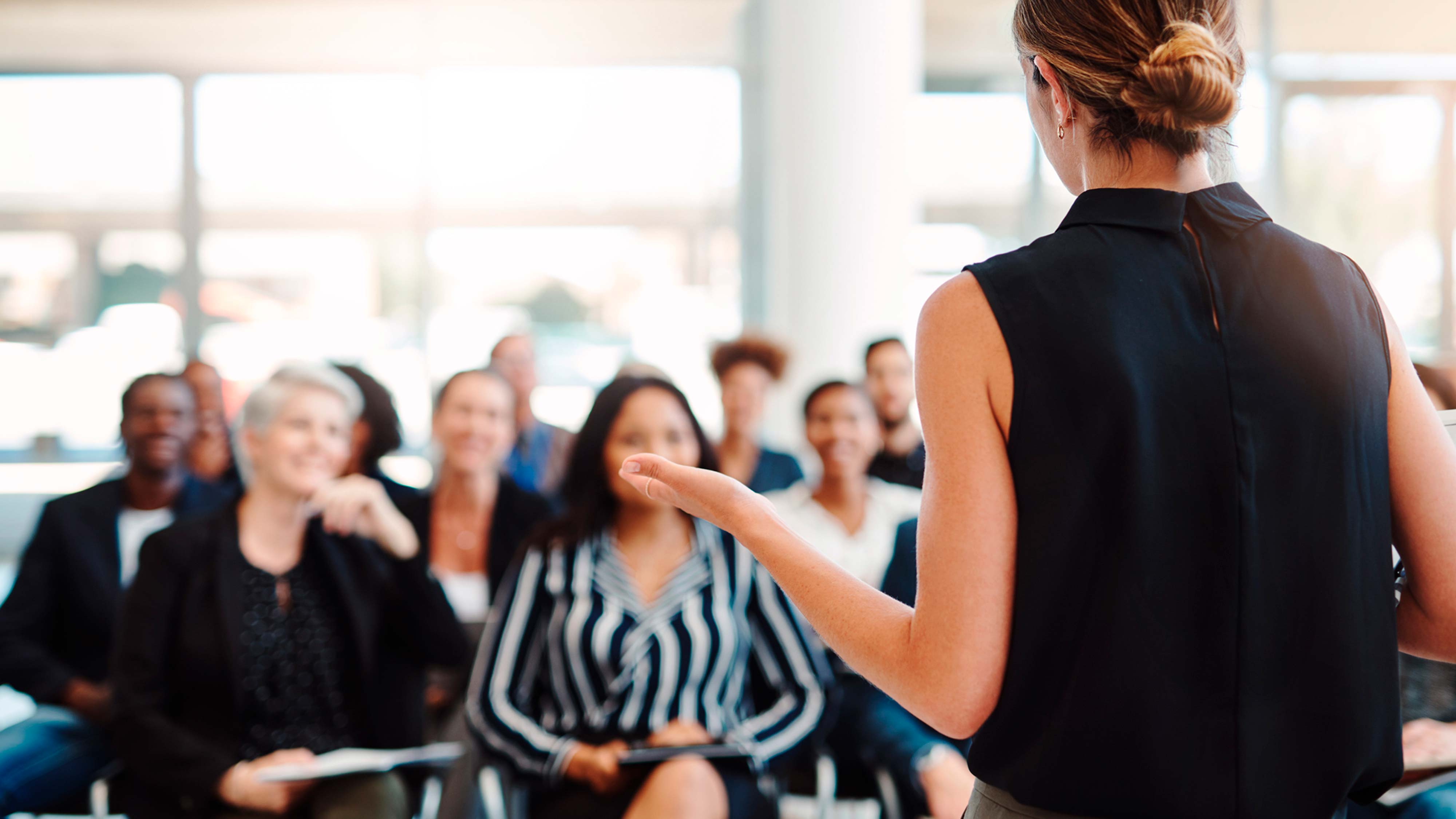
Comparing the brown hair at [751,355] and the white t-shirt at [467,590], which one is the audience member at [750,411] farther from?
the white t-shirt at [467,590]

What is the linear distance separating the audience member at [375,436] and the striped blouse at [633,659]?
1.03 meters

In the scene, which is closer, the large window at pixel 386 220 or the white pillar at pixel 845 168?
the white pillar at pixel 845 168

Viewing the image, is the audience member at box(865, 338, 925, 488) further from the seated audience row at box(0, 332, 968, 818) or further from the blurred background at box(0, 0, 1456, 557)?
the blurred background at box(0, 0, 1456, 557)

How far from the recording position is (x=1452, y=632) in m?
0.82

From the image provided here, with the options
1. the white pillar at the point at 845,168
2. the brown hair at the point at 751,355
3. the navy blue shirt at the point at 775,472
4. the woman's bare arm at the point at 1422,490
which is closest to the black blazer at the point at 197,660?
the navy blue shirt at the point at 775,472

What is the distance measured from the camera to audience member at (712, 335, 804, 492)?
4.25 metres

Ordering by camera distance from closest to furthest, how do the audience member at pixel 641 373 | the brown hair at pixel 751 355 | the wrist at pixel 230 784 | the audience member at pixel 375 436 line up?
the wrist at pixel 230 784 → the audience member at pixel 641 373 → the audience member at pixel 375 436 → the brown hair at pixel 751 355

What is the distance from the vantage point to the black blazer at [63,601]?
2.67m

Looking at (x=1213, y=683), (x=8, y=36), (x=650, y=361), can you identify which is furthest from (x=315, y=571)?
(x=8, y=36)

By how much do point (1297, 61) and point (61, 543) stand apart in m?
6.85

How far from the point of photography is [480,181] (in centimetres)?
678

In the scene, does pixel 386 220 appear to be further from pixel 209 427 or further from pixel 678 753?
pixel 678 753

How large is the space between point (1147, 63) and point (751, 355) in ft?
13.0

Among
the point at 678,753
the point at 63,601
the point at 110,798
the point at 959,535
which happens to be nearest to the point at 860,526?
the point at 678,753
